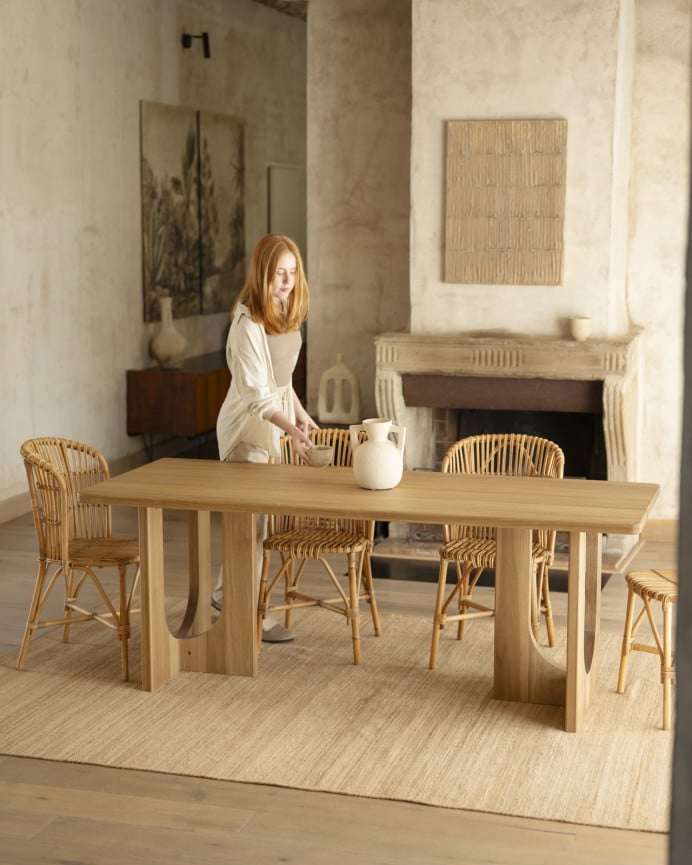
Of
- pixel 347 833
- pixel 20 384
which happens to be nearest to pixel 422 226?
pixel 20 384

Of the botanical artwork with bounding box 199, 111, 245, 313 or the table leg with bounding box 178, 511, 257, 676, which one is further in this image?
the botanical artwork with bounding box 199, 111, 245, 313

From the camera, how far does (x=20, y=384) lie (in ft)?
24.7

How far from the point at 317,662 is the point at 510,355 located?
2.39 metres

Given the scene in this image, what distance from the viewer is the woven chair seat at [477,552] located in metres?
4.72

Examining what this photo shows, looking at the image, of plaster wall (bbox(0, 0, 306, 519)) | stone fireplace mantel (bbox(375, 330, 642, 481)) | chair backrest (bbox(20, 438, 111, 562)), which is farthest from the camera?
plaster wall (bbox(0, 0, 306, 519))

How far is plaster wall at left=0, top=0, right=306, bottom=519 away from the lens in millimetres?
7387

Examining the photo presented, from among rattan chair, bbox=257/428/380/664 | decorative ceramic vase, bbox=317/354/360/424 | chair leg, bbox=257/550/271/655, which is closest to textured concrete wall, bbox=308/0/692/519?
decorative ceramic vase, bbox=317/354/360/424

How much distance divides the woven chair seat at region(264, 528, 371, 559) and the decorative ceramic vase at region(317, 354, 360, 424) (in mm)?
2493

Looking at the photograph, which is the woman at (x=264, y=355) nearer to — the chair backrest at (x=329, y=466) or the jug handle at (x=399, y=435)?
the chair backrest at (x=329, y=466)

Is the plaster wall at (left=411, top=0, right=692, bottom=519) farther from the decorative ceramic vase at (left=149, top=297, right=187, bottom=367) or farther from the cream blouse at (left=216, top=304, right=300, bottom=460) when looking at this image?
the decorative ceramic vase at (left=149, top=297, right=187, bottom=367)

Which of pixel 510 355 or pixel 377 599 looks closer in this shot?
pixel 377 599

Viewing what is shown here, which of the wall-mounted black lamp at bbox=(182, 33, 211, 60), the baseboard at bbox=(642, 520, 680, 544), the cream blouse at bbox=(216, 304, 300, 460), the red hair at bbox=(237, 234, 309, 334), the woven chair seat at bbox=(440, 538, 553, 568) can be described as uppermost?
the wall-mounted black lamp at bbox=(182, 33, 211, 60)

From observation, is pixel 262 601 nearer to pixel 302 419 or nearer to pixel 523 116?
pixel 302 419

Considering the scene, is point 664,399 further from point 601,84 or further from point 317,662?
point 317,662
